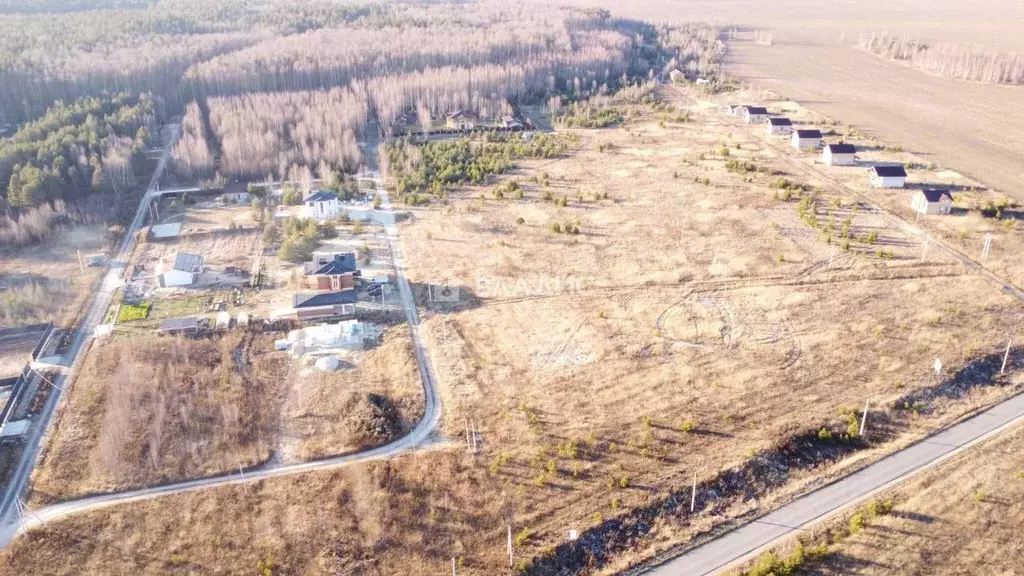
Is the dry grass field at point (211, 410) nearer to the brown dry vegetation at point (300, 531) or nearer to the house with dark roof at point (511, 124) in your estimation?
the brown dry vegetation at point (300, 531)

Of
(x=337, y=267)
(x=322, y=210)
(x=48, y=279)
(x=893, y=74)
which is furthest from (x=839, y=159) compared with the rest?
(x=48, y=279)

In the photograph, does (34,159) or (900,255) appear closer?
(900,255)

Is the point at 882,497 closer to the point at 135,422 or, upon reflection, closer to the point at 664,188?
the point at 135,422

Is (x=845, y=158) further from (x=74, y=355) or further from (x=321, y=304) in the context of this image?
(x=74, y=355)

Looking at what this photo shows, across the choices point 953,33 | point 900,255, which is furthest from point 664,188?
point 953,33

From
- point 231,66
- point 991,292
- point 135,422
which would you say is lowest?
point 135,422

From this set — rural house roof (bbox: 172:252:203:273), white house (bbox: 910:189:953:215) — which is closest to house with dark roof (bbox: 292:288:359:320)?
rural house roof (bbox: 172:252:203:273)
